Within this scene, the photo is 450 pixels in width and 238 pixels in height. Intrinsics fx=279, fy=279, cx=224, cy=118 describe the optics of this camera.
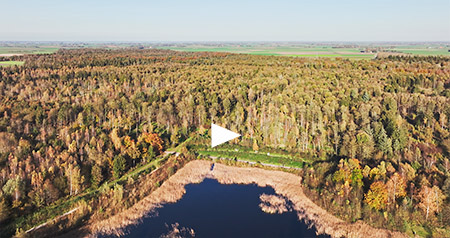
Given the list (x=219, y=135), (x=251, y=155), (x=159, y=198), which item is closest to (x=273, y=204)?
(x=159, y=198)

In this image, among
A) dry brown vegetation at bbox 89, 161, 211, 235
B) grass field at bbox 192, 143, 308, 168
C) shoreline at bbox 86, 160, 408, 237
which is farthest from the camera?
grass field at bbox 192, 143, 308, 168

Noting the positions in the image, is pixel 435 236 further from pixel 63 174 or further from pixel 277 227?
pixel 63 174

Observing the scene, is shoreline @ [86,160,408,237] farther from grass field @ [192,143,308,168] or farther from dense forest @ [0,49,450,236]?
grass field @ [192,143,308,168]

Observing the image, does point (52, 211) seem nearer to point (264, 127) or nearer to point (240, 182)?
point (240, 182)

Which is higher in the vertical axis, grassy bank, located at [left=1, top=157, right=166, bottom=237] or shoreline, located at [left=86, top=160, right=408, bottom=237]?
grassy bank, located at [left=1, top=157, right=166, bottom=237]

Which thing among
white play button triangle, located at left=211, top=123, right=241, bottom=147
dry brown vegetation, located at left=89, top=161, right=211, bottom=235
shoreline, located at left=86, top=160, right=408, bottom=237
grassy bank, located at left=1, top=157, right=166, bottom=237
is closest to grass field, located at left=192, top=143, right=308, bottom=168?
white play button triangle, located at left=211, top=123, right=241, bottom=147

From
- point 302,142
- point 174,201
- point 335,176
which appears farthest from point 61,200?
point 302,142
